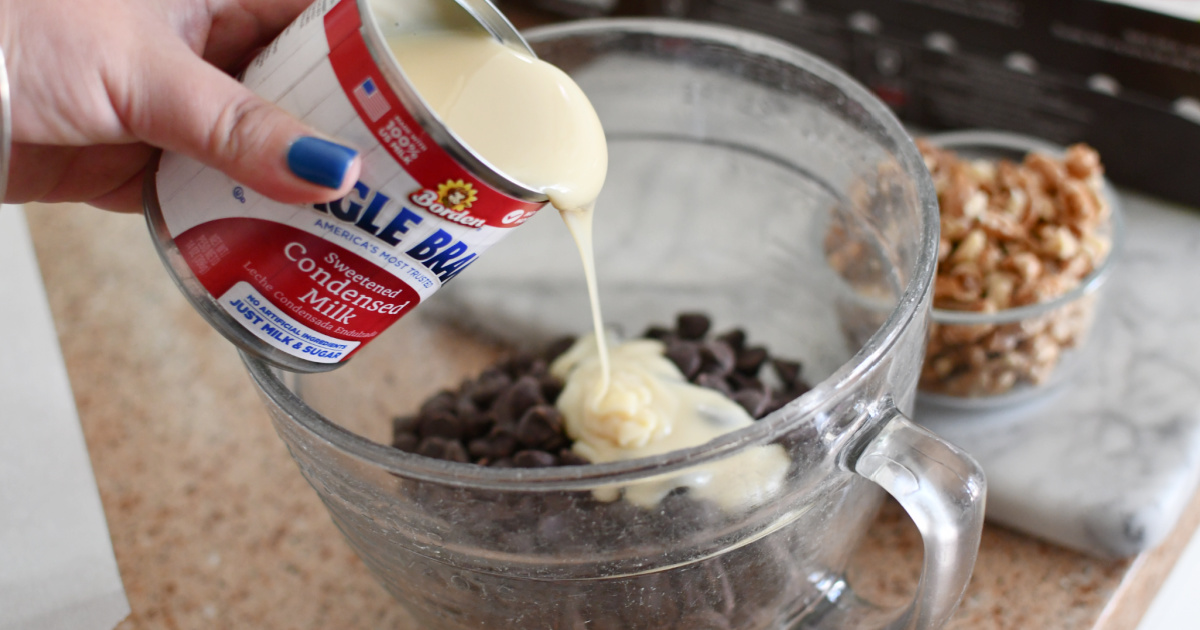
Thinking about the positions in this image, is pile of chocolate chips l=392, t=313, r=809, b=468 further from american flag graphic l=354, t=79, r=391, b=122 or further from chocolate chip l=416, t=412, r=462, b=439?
american flag graphic l=354, t=79, r=391, b=122

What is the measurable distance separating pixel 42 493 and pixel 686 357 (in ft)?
2.14

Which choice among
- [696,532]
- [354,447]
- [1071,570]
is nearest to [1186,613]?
[1071,570]

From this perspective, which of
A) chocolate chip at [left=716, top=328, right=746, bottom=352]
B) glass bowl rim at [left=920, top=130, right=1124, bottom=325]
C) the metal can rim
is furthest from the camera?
chocolate chip at [left=716, top=328, right=746, bottom=352]

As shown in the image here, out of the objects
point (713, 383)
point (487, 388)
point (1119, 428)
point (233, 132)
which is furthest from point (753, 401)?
point (233, 132)

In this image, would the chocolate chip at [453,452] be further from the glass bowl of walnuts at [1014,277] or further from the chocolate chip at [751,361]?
the glass bowl of walnuts at [1014,277]

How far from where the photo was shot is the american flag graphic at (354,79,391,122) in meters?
0.54

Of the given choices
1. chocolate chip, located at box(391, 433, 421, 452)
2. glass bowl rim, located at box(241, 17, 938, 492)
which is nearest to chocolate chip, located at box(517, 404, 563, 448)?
chocolate chip, located at box(391, 433, 421, 452)

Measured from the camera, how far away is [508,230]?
61cm

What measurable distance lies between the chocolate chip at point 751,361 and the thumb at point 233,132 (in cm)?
55

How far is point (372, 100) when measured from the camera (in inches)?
21.4

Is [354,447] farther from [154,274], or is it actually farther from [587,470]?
[154,274]

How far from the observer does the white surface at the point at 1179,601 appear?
3.10 ft

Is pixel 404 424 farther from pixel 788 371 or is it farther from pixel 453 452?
pixel 788 371

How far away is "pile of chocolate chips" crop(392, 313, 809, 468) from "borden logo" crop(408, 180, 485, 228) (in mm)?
298
